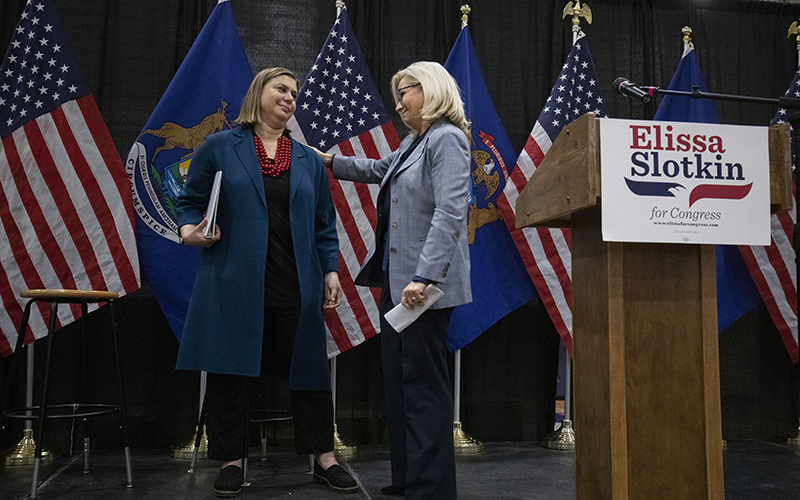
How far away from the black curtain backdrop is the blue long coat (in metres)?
1.05

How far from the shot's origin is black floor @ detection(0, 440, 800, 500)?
7.75 feet

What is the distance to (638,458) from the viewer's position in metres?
1.61

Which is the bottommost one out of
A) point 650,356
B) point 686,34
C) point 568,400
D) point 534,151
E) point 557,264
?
point 568,400

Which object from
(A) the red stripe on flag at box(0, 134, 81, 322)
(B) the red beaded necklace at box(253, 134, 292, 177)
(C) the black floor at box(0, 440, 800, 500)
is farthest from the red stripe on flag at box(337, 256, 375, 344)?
(A) the red stripe on flag at box(0, 134, 81, 322)

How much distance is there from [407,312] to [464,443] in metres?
1.64

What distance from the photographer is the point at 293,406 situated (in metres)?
2.43

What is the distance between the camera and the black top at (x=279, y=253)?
2.38 meters

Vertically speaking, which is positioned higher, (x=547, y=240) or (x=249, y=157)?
(x=249, y=157)

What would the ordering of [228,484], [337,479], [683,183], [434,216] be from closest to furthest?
[683,183] < [434,216] < [228,484] < [337,479]

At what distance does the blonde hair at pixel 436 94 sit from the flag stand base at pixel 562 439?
6.31ft

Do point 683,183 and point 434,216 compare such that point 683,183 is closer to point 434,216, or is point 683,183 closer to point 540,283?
point 434,216

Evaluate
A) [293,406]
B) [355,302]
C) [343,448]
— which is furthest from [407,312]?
[343,448]

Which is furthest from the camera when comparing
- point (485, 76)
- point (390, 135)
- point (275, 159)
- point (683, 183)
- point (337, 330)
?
point (485, 76)

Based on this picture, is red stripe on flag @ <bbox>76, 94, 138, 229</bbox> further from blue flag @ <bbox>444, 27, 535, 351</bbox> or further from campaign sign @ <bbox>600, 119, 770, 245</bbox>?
campaign sign @ <bbox>600, 119, 770, 245</bbox>
